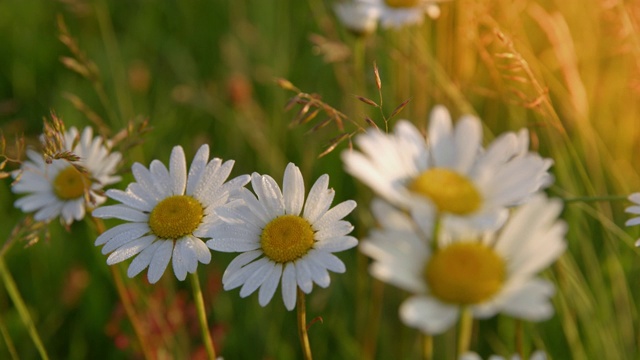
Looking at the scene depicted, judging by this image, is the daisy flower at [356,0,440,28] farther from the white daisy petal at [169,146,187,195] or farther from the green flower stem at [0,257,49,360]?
the green flower stem at [0,257,49,360]

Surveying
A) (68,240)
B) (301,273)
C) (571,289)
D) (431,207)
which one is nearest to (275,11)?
(68,240)

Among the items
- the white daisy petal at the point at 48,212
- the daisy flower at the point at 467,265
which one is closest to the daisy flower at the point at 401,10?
the white daisy petal at the point at 48,212

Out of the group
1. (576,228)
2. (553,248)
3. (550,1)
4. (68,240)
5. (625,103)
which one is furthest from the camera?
(550,1)

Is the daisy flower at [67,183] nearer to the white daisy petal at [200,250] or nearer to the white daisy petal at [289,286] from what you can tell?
the white daisy petal at [200,250]

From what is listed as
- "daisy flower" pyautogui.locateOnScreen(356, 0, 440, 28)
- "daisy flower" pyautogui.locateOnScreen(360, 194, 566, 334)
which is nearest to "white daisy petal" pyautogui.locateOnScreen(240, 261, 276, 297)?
"daisy flower" pyautogui.locateOnScreen(360, 194, 566, 334)

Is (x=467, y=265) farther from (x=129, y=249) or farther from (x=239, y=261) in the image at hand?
(x=129, y=249)

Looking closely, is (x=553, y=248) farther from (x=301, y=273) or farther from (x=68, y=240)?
(x=68, y=240)

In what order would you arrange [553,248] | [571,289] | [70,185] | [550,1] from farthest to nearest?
[550,1] → [571,289] → [70,185] → [553,248]
